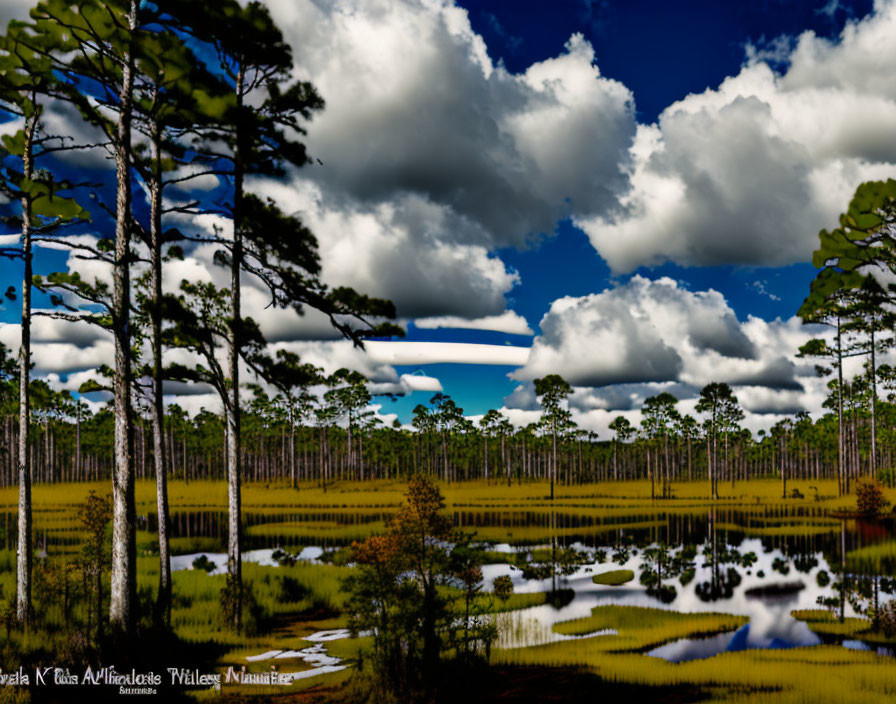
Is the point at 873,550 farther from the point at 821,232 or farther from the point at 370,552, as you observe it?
the point at 370,552

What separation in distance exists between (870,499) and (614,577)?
96.7ft

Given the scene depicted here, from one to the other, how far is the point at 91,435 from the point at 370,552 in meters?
127

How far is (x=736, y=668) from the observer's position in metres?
14.0

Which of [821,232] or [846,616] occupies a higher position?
[821,232]

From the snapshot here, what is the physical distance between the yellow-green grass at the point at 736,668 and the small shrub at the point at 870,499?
3397 centimetres

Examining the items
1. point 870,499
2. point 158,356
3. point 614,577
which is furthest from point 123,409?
point 870,499

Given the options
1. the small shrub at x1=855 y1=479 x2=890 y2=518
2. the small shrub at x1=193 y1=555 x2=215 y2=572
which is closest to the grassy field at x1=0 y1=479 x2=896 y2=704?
the small shrub at x1=193 y1=555 x2=215 y2=572

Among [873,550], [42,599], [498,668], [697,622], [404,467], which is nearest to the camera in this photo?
[498,668]

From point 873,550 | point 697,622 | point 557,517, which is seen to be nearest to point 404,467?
point 557,517

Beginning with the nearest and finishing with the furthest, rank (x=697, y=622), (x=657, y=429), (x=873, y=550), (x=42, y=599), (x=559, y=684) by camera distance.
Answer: (x=559, y=684), (x=42, y=599), (x=697, y=622), (x=873, y=550), (x=657, y=429)

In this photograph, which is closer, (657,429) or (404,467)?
(657,429)

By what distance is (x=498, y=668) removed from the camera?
13250 millimetres

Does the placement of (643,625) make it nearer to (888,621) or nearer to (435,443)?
(888,621)

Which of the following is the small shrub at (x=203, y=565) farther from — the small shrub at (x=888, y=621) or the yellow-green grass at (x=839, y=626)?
the small shrub at (x=888, y=621)
